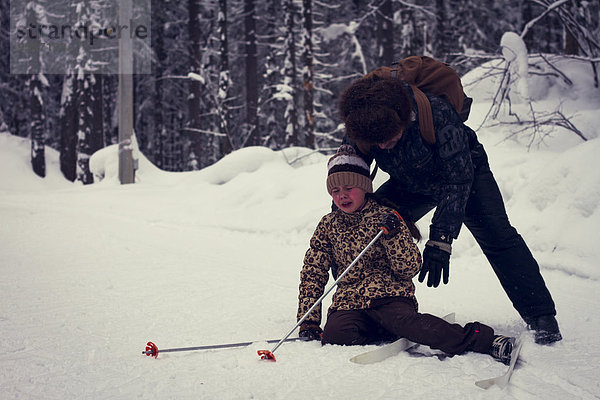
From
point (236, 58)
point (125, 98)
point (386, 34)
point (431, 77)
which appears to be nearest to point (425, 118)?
point (431, 77)

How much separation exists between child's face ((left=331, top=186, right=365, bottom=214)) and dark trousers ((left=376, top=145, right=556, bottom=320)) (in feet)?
2.14

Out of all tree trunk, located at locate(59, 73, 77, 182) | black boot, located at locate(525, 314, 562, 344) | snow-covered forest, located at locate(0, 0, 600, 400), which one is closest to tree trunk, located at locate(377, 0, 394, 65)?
snow-covered forest, located at locate(0, 0, 600, 400)

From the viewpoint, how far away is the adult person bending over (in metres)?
2.45

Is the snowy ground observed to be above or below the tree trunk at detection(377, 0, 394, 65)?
below

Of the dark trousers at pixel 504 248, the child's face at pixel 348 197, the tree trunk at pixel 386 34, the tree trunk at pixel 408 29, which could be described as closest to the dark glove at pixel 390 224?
the child's face at pixel 348 197

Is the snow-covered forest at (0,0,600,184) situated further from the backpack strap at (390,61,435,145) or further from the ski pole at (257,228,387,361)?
the ski pole at (257,228,387,361)

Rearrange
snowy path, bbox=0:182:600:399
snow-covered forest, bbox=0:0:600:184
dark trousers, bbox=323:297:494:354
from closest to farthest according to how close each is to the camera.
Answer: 1. snowy path, bbox=0:182:600:399
2. dark trousers, bbox=323:297:494:354
3. snow-covered forest, bbox=0:0:600:184

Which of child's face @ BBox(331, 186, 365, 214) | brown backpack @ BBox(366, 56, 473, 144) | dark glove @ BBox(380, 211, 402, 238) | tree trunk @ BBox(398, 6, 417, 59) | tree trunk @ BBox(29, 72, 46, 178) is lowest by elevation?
tree trunk @ BBox(29, 72, 46, 178)

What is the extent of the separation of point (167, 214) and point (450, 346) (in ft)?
20.5

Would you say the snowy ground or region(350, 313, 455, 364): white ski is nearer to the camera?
the snowy ground

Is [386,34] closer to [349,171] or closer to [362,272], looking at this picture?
[349,171]

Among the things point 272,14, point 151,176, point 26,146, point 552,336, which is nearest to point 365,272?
point 552,336

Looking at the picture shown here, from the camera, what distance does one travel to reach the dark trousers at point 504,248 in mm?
2678

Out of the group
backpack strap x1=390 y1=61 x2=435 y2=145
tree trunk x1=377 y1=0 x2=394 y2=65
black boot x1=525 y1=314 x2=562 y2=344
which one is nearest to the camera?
backpack strap x1=390 y1=61 x2=435 y2=145
